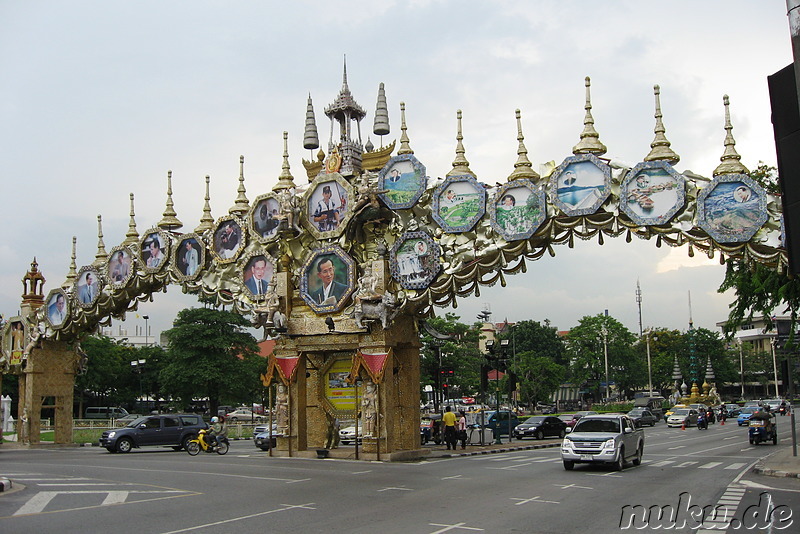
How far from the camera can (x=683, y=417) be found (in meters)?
51.5

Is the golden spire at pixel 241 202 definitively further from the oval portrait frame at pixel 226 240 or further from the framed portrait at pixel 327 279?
the framed portrait at pixel 327 279

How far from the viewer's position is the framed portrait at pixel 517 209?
926 inches

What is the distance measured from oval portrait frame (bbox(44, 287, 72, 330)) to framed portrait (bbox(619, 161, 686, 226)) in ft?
84.0

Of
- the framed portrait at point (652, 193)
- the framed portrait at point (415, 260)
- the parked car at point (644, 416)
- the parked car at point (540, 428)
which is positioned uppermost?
the framed portrait at point (652, 193)

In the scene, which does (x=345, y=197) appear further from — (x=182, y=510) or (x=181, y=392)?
(x=181, y=392)

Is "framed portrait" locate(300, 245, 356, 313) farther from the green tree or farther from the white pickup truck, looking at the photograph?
the green tree

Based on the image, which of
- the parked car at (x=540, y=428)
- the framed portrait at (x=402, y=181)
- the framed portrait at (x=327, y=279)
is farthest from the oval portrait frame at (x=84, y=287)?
the parked car at (x=540, y=428)

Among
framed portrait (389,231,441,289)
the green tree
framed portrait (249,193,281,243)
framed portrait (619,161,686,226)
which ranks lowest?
the green tree

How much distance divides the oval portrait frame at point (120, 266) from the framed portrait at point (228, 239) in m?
4.81

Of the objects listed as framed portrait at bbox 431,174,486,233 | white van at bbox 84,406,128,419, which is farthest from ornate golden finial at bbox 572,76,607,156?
white van at bbox 84,406,128,419

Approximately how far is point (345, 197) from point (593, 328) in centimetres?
5875

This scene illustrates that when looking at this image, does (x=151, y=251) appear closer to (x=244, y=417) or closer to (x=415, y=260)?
(x=415, y=260)

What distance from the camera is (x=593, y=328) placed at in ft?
265

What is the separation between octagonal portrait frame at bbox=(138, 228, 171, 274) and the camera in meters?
31.5
